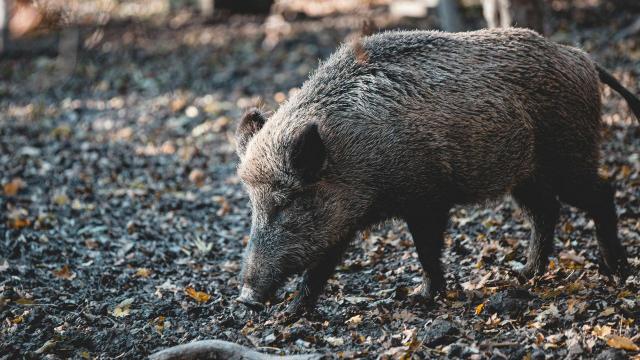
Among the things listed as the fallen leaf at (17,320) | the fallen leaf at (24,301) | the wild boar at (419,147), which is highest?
the wild boar at (419,147)

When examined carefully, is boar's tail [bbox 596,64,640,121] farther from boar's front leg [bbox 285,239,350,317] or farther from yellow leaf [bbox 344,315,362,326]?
yellow leaf [bbox 344,315,362,326]

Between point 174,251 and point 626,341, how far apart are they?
395 cm

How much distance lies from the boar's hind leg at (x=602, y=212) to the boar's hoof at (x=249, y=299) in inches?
93.7

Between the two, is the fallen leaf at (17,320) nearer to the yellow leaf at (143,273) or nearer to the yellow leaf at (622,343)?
the yellow leaf at (143,273)

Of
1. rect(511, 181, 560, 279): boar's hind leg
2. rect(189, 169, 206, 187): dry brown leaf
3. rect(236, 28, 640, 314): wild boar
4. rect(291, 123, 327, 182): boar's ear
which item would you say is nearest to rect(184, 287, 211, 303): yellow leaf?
rect(236, 28, 640, 314): wild boar

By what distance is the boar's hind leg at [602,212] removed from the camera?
5.23m

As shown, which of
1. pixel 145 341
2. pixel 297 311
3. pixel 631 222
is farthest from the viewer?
pixel 631 222

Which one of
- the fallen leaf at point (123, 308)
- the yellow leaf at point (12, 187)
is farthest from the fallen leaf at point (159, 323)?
the yellow leaf at point (12, 187)

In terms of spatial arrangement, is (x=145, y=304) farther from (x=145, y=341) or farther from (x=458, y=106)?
(x=458, y=106)

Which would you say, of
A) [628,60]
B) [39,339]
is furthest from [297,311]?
[628,60]

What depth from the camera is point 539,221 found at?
550 cm

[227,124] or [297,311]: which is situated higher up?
[227,124]

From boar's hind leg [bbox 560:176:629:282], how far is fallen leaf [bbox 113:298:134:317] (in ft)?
10.5

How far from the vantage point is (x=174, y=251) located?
6527 mm
